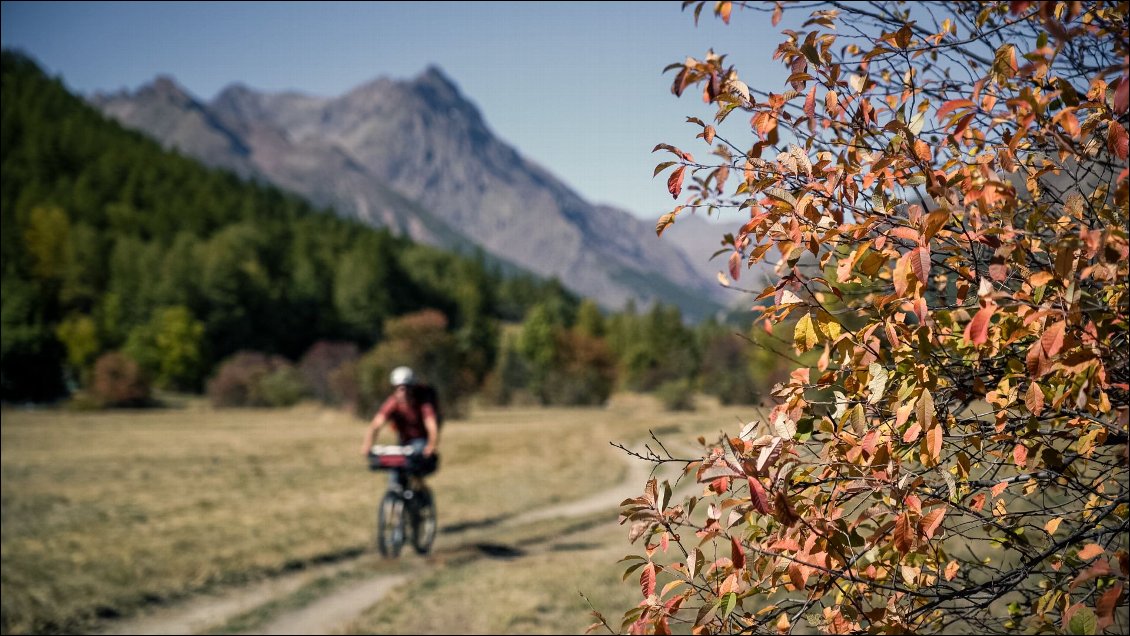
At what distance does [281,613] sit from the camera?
789 centimetres

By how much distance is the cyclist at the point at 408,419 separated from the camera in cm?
983

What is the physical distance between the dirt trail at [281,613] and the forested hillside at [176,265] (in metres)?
15.7

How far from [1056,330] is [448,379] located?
132 ft

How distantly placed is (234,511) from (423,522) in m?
6.06

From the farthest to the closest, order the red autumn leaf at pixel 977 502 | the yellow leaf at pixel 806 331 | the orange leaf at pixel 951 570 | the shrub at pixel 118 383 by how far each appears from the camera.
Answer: the shrub at pixel 118 383 < the orange leaf at pixel 951 570 < the red autumn leaf at pixel 977 502 < the yellow leaf at pixel 806 331

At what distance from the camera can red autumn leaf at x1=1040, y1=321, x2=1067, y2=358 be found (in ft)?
6.02

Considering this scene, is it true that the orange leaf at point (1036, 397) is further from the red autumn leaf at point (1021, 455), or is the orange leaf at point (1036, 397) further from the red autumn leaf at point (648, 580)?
the red autumn leaf at point (648, 580)

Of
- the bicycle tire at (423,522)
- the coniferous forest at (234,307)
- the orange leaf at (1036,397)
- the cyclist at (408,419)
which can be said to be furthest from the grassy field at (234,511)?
the coniferous forest at (234,307)

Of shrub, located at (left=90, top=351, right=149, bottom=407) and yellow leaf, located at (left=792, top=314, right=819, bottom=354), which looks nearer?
yellow leaf, located at (left=792, top=314, right=819, bottom=354)

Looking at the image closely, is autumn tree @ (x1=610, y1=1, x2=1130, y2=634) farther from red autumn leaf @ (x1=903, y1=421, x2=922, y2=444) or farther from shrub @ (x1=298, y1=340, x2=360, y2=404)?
shrub @ (x1=298, y1=340, x2=360, y2=404)

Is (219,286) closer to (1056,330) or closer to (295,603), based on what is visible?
(295,603)

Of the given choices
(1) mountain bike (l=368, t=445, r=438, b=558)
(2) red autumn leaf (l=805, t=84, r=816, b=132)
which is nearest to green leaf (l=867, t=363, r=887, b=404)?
(2) red autumn leaf (l=805, t=84, r=816, b=132)

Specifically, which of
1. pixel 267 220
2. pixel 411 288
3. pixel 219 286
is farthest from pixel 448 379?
pixel 267 220

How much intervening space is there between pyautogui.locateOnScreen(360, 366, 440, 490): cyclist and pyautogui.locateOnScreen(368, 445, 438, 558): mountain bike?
0.07 m
